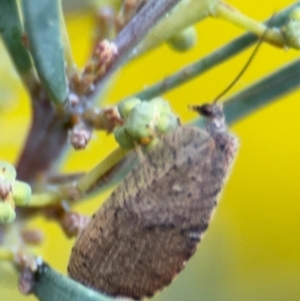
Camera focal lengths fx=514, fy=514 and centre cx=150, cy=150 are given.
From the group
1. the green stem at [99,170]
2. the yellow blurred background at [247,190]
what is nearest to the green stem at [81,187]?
the green stem at [99,170]

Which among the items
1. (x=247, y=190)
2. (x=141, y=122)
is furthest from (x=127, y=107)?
(x=247, y=190)

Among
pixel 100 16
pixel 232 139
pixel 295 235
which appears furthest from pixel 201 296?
pixel 100 16

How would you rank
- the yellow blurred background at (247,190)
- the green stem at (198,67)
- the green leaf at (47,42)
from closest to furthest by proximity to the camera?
the green leaf at (47,42) < the green stem at (198,67) < the yellow blurred background at (247,190)

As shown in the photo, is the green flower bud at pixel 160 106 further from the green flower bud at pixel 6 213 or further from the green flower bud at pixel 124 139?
the green flower bud at pixel 6 213

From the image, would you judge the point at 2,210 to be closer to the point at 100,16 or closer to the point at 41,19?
the point at 41,19

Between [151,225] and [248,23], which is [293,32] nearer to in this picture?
[248,23]

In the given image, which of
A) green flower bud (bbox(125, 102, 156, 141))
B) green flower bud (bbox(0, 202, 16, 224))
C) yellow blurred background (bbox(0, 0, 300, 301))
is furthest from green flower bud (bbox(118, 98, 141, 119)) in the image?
yellow blurred background (bbox(0, 0, 300, 301))
